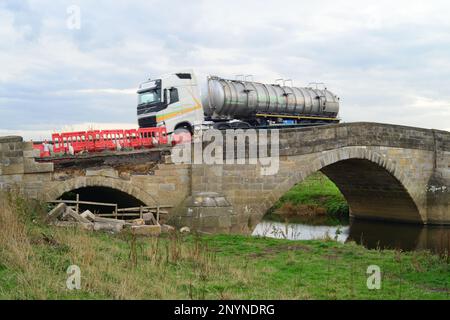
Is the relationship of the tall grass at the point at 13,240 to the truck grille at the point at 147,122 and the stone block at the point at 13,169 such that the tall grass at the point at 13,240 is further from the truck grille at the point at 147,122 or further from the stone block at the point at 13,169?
the truck grille at the point at 147,122

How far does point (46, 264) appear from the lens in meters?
8.03

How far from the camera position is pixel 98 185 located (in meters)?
16.2

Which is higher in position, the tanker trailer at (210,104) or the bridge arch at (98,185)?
the tanker trailer at (210,104)

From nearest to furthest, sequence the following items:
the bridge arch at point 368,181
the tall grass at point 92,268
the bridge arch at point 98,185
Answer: the tall grass at point 92,268, the bridge arch at point 98,185, the bridge arch at point 368,181

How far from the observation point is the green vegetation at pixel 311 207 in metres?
29.3

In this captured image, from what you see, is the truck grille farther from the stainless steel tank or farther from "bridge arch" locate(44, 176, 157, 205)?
"bridge arch" locate(44, 176, 157, 205)

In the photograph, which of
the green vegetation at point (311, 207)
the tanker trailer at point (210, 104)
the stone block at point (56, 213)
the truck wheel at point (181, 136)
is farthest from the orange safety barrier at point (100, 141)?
the green vegetation at point (311, 207)

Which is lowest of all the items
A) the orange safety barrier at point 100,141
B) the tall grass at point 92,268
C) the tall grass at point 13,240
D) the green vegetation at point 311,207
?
the green vegetation at point 311,207

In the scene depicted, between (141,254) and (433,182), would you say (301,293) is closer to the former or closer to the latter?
(141,254)

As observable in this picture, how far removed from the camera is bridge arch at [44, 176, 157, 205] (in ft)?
51.3

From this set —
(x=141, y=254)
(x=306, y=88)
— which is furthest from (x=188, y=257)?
(x=306, y=88)

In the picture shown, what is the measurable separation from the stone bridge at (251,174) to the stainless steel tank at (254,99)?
3.43 m

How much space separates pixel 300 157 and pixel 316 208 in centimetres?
1185

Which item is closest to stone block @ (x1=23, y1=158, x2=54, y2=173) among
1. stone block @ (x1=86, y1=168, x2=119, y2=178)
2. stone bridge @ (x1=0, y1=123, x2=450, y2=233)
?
stone bridge @ (x1=0, y1=123, x2=450, y2=233)
